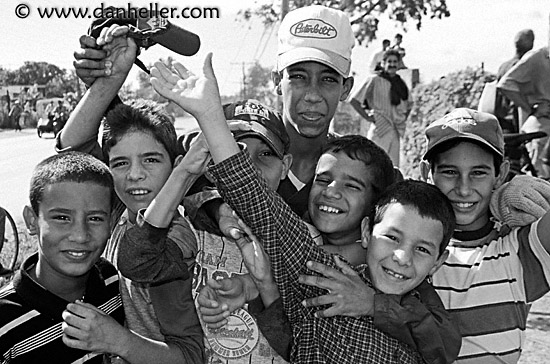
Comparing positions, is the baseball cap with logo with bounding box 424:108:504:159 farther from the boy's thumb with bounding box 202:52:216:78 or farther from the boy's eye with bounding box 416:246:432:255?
the boy's thumb with bounding box 202:52:216:78

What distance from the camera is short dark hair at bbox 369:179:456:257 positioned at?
8.04ft

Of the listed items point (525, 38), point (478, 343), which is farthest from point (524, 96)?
point (478, 343)

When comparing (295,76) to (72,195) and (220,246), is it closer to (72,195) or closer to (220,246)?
(220,246)

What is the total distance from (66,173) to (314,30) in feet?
4.61

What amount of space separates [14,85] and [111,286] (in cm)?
539

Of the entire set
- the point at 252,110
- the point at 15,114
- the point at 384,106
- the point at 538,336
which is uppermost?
the point at 384,106

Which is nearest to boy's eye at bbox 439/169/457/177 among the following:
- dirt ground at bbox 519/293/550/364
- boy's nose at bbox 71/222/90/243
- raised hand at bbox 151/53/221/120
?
raised hand at bbox 151/53/221/120

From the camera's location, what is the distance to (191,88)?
1.99m

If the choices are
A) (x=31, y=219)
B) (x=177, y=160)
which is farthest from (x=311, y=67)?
(x=31, y=219)

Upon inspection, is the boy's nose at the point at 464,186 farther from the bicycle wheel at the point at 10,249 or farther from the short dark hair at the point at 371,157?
the bicycle wheel at the point at 10,249

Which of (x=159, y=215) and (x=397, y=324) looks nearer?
(x=159, y=215)

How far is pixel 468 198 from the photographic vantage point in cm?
272

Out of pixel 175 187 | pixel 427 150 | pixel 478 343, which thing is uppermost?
pixel 427 150

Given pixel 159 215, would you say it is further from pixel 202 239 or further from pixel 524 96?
pixel 524 96
